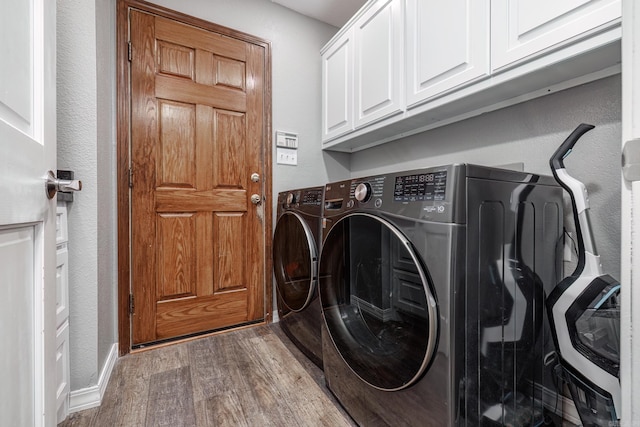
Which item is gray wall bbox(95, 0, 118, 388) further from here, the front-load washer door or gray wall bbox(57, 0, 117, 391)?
the front-load washer door

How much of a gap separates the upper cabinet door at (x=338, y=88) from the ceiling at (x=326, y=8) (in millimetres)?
340

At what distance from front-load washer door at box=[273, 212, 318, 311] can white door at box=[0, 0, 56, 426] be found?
38.9 inches

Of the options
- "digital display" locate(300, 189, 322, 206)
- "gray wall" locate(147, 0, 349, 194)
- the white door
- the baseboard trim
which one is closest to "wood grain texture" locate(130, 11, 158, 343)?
the baseboard trim

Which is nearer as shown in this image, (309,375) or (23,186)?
(23,186)

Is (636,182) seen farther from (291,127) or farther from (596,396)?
(291,127)

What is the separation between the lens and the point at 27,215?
50 centimetres

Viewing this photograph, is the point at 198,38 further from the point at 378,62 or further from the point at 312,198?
the point at 312,198

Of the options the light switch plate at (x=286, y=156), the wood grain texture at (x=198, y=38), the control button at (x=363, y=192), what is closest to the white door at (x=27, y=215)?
the control button at (x=363, y=192)

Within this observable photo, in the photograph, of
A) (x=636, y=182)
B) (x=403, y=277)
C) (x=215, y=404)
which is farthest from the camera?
(x=215, y=404)

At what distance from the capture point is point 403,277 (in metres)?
0.87

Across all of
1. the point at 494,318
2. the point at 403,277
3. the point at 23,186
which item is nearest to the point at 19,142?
the point at 23,186

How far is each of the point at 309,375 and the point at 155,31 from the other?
2.17 metres

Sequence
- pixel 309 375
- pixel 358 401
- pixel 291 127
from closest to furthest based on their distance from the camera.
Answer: pixel 358 401 → pixel 309 375 → pixel 291 127

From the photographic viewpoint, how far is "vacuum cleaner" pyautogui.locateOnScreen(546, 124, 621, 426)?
77cm
